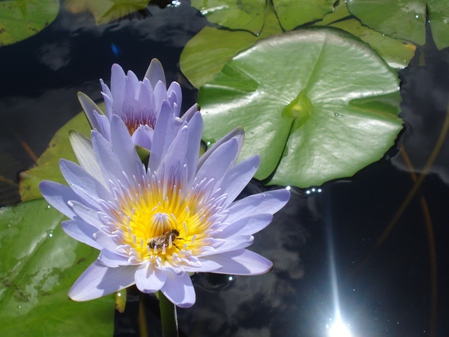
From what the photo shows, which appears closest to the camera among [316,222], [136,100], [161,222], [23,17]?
[161,222]

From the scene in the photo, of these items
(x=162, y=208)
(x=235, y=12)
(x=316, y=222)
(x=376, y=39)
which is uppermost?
(x=235, y=12)

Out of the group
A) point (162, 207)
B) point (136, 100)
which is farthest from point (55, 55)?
point (162, 207)

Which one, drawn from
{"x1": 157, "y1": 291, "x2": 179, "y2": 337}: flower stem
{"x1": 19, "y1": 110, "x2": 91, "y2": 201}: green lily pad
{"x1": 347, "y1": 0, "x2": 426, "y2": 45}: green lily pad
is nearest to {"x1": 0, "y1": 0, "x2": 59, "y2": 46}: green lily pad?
{"x1": 19, "y1": 110, "x2": 91, "y2": 201}: green lily pad

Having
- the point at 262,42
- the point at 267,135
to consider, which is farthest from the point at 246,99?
the point at 262,42

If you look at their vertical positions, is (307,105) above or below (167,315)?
above

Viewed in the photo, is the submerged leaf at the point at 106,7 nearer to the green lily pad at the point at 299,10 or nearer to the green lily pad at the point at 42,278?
the green lily pad at the point at 299,10

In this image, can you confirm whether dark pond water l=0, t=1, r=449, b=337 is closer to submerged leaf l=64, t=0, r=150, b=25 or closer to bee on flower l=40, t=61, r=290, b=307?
submerged leaf l=64, t=0, r=150, b=25

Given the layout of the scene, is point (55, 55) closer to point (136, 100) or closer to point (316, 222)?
point (136, 100)
